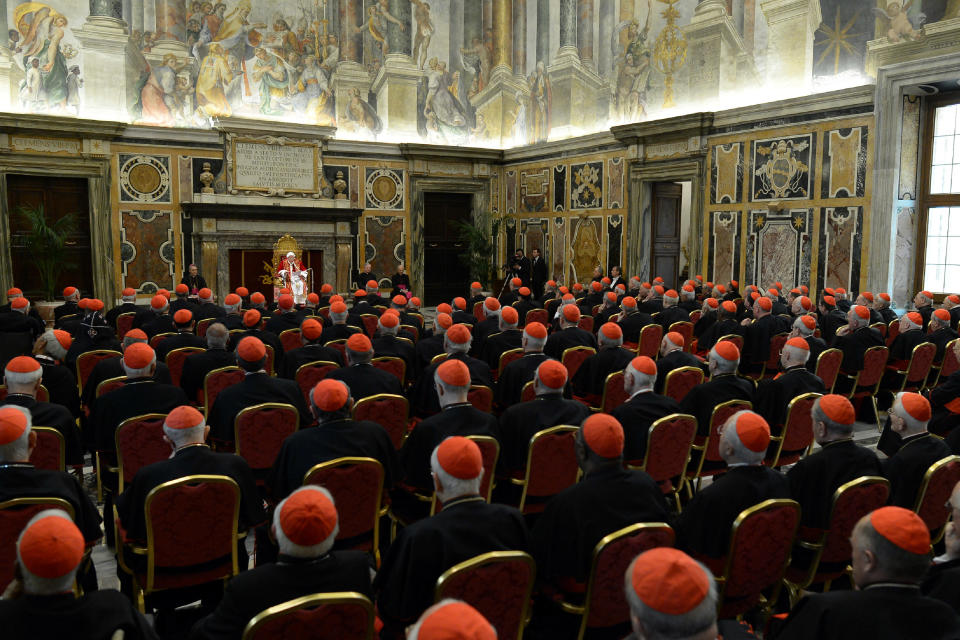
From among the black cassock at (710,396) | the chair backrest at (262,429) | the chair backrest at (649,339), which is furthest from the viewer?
the chair backrest at (649,339)

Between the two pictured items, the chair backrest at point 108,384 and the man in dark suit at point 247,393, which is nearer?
the man in dark suit at point 247,393

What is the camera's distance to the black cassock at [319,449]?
3949 millimetres

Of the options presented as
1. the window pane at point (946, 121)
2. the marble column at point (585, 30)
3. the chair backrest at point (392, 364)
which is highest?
the marble column at point (585, 30)

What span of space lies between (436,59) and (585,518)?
1854cm

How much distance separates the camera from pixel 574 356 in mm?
7539

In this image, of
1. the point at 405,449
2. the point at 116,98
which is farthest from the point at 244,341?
the point at 116,98

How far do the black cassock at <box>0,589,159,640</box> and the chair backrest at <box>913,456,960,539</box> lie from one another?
3629 millimetres

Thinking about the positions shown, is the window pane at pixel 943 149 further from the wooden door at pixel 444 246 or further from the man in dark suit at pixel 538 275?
the wooden door at pixel 444 246

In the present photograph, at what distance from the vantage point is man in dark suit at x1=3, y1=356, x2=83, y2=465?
452 centimetres

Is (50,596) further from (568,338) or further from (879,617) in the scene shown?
(568,338)

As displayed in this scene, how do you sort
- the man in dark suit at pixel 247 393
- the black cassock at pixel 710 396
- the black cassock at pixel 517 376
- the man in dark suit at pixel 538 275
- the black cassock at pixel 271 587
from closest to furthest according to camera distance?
the black cassock at pixel 271 587 → the man in dark suit at pixel 247 393 → the black cassock at pixel 710 396 → the black cassock at pixel 517 376 → the man in dark suit at pixel 538 275

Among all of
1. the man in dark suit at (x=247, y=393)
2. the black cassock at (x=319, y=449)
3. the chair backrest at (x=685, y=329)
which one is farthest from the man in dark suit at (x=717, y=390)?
the chair backrest at (x=685, y=329)

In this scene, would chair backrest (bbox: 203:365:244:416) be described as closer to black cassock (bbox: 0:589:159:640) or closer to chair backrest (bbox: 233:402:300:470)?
chair backrest (bbox: 233:402:300:470)

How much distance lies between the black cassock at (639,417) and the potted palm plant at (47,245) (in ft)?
46.0
